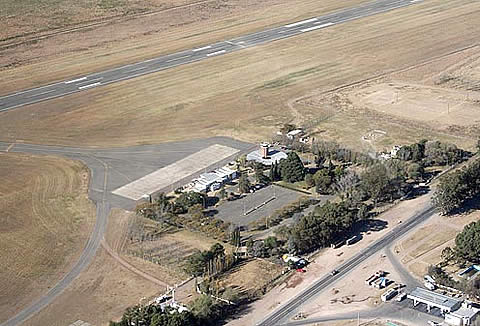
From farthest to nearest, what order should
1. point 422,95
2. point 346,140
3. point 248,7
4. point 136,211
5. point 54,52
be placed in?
point 248,7 → point 54,52 → point 422,95 → point 346,140 → point 136,211

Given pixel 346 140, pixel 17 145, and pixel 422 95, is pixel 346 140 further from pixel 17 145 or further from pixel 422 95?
pixel 17 145

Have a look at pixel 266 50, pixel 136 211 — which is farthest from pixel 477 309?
pixel 266 50

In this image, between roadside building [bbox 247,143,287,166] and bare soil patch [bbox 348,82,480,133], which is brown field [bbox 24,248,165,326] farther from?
bare soil patch [bbox 348,82,480,133]

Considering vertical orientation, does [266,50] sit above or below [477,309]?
above

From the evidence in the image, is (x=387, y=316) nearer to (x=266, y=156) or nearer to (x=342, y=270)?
(x=342, y=270)

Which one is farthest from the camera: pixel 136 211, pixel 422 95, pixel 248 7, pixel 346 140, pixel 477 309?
pixel 248 7

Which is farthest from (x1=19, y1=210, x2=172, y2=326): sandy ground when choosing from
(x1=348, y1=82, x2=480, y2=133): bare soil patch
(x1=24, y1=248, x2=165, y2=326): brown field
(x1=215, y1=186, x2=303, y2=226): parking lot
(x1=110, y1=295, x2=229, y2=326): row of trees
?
(x1=348, y1=82, x2=480, y2=133): bare soil patch
